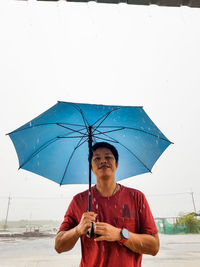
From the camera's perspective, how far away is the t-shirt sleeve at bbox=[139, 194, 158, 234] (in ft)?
4.74

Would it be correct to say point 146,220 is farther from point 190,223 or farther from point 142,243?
point 190,223

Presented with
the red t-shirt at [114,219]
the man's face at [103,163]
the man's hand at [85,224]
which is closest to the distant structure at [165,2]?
the man's face at [103,163]

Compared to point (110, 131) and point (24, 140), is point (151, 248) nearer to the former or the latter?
point (110, 131)

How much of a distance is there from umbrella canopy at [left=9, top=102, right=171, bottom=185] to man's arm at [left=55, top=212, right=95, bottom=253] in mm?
642

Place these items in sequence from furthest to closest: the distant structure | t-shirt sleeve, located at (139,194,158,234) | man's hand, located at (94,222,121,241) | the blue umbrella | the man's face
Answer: the distant structure < the blue umbrella < the man's face < t-shirt sleeve, located at (139,194,158,234) < man's hand, located at (94,222,121,241)

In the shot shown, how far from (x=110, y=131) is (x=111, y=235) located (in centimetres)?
93

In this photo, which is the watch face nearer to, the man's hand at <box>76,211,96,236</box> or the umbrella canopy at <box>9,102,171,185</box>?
the man's hand at <box>76,211,96,236</box>

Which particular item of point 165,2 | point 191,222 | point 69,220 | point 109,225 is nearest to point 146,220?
point 109,225

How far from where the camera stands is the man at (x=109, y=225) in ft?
4.36

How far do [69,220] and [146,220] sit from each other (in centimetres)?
54

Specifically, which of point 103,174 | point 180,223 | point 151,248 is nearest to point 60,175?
point 103,174

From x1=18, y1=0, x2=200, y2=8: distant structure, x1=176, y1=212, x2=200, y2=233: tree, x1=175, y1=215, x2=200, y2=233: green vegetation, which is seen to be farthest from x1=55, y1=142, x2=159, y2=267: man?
x1=176, y1=212, x2=200, y2=233: tree

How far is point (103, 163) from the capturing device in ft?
5.54

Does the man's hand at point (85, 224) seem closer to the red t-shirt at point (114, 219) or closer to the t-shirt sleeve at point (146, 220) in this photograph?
the red t-shirt at point (114, 219)
